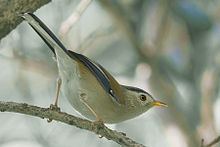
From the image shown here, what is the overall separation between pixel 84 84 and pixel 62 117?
58 cm

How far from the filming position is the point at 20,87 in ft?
20.4

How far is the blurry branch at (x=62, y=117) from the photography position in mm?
3041

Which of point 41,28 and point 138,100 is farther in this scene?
point 138,100

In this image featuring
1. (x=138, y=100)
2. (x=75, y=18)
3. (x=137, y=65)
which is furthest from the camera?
(x=137, y=65)

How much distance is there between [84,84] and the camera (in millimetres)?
3670

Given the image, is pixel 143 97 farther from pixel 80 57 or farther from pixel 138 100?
pixel 80 57

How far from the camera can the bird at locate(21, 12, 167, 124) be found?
3.57 meters

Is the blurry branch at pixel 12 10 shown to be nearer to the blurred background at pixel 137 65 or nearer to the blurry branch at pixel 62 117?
the blurry branch at pixel 62 117

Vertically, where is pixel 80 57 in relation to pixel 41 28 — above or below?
below

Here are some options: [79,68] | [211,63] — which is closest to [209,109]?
[211,63]

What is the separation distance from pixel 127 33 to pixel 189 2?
4.93ft

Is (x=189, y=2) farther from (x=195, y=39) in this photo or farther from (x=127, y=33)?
(x=127, y=33)

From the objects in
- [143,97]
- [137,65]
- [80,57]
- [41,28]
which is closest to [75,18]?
[143,97]

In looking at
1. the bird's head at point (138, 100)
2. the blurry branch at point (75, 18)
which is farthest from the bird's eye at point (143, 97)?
the blurry branch at point (75, 18)
